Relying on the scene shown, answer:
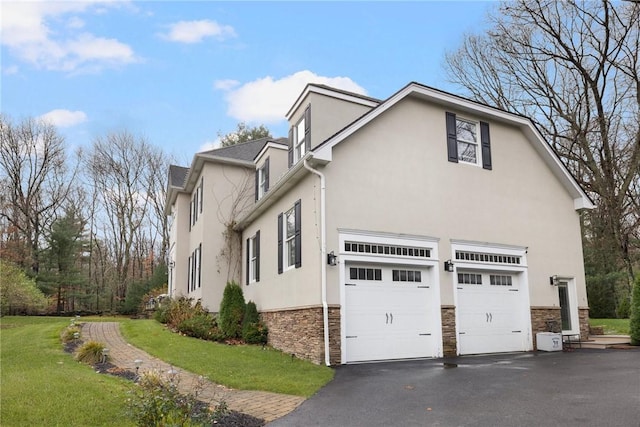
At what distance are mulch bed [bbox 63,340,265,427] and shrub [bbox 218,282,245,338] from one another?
3879 millimetres

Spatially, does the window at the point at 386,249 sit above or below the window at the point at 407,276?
above

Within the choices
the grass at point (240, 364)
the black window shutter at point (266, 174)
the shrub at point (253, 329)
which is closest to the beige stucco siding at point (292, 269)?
the shrub at point (253, 329)

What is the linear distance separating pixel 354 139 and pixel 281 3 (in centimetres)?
358

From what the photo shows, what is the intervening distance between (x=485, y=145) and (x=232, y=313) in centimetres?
891

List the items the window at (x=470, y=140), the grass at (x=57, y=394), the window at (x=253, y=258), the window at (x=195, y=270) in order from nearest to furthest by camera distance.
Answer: the grass at (x=57, y=394), the window at (x=470, y=140), the window at (x=253, y=258), the window at (x=195, y=270)

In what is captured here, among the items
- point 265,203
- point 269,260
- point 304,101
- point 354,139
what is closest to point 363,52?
point 304,101

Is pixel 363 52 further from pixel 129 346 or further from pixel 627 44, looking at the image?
pixel 627 44

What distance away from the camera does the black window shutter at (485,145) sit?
13.6m

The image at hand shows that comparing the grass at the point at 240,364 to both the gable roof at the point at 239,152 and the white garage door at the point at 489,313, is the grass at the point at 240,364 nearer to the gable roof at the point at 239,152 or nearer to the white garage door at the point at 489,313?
the white garage door at the point at 489,313

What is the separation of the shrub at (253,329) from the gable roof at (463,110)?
568cm

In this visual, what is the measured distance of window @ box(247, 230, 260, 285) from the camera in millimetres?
15280

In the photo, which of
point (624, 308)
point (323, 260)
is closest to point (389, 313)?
point (323, 260)

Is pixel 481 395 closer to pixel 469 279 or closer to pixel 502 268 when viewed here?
pixel 469 279

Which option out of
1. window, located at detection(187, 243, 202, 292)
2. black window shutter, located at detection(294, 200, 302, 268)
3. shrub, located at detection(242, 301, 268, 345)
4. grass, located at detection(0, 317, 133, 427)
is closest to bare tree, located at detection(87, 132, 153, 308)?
window, located at detection(187, 243, 202, 292)
